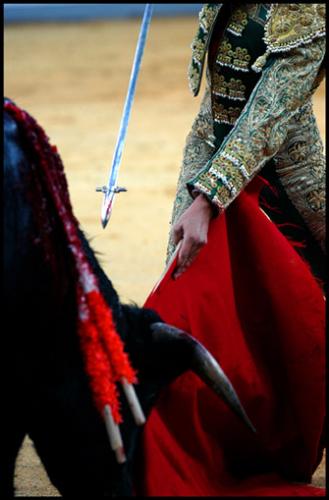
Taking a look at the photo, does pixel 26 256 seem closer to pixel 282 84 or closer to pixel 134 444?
pixel 134 444

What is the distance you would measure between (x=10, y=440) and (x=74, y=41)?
9101mm

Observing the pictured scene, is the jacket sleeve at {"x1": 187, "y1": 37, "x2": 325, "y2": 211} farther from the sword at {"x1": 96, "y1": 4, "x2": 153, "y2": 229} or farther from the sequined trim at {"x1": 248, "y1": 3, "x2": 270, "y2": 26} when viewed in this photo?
the sword at {"x1": 96, "y1": 4, "x2": 153, "y2": 229}

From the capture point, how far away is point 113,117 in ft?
27.0

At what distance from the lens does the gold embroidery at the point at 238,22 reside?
8.70 feet

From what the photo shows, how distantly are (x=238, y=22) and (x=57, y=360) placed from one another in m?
0.94

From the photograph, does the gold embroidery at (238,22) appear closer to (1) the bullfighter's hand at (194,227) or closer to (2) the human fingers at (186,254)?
(1) the bullfighter's hand at (194,227)

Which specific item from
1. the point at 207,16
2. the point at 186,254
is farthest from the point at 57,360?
the point at 207,16

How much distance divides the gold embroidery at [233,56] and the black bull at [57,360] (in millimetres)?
642

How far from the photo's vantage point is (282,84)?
2.57 m

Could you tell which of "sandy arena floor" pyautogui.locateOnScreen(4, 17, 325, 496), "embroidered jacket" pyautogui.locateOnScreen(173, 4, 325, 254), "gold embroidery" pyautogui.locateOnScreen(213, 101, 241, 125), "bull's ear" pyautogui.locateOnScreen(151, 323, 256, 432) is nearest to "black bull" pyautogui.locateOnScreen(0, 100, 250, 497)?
"bull's ear" pyautogui.locateOnScreen(151, 323, 256, 432)

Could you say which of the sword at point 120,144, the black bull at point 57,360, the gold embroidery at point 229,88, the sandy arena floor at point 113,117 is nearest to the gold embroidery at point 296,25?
the gold embroidery at point 229,88

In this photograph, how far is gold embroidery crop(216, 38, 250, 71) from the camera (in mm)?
2668

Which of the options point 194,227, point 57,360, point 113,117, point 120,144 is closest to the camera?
point 57,360

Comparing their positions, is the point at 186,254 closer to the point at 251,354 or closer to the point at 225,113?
the point at 251,354
